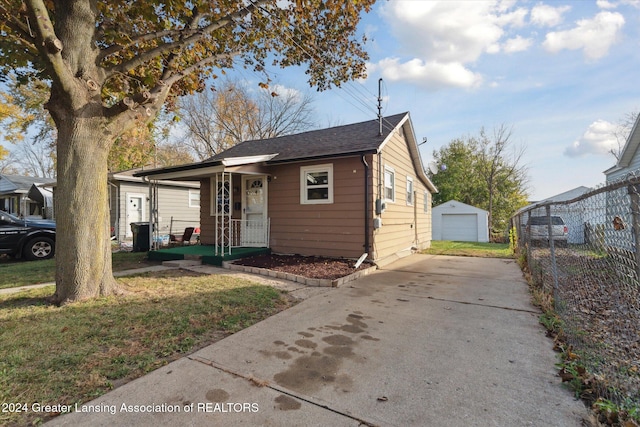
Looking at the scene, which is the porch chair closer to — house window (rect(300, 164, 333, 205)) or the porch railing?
the porch railing

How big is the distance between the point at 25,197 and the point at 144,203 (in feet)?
32.5

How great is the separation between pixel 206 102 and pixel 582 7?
23968 millimetres

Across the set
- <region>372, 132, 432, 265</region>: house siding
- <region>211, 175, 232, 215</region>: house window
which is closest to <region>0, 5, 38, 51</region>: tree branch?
<region>211, 175, 232, 215</region>: house window

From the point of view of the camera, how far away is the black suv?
8430 mm

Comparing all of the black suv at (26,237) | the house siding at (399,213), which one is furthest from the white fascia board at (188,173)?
the house siding at (399,213)

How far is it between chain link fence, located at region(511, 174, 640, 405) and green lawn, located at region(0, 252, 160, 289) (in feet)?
28.0

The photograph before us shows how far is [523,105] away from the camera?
11.4m

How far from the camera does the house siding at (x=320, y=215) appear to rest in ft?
25.7

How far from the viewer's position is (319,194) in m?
8.37

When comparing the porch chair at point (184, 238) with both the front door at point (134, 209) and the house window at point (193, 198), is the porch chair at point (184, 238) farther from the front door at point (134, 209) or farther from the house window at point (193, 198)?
the house window at point (193, 198)

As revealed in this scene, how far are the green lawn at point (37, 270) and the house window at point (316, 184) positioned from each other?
4.49m

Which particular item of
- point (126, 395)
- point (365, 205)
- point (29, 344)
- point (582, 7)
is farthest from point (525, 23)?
point (29, 344)

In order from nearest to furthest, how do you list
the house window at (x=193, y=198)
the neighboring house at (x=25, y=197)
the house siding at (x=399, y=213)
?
the house siding at (x=399, y=213) < the house window at (x=193, y=198) < the neighboring house at (x=25, y=197)

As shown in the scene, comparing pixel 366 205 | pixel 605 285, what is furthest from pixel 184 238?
pixel 605 285
